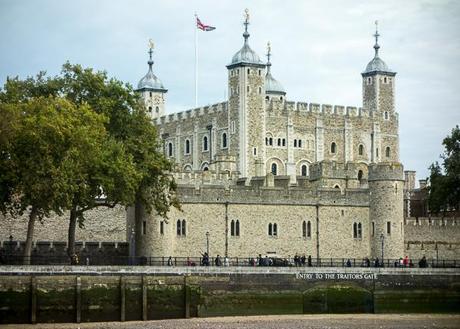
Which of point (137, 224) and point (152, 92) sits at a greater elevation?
point (152, 92)

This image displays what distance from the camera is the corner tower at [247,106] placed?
110875 millimetres

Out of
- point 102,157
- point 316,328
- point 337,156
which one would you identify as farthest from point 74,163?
point 337,156

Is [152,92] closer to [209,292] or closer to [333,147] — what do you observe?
[333,147]

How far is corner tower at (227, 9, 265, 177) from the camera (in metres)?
111

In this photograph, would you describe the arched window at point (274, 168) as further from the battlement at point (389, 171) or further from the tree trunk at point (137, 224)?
the tree trunk at point (137, 224)

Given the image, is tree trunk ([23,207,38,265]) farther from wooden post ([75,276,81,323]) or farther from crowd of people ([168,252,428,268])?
crowd of people ([168,252,428,268])

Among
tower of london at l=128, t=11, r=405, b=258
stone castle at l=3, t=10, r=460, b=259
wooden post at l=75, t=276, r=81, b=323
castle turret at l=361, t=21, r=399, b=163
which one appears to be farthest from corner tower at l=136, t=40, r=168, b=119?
wooden post at l=75, t=276, r=81, b=323

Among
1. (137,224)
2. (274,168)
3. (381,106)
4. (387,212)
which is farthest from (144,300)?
(381,106)

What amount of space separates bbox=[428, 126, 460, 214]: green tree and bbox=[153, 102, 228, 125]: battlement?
87.7 feet

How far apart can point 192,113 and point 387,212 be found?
138ft

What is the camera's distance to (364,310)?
66.6 m

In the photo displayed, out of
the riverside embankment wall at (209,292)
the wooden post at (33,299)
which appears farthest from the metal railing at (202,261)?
the wooden post at (33,299)

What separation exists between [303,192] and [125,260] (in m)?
12.5

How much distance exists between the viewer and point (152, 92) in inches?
5177
